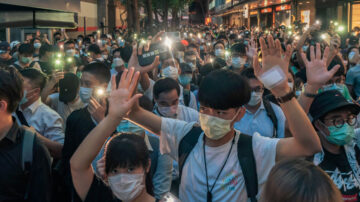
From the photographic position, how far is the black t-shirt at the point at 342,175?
9.18 feet

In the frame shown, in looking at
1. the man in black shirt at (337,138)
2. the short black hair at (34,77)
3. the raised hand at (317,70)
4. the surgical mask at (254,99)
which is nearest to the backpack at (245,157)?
the raised hand at (317,70)

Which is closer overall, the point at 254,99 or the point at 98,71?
the point at 254,99

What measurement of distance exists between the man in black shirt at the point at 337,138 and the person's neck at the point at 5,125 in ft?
6.97

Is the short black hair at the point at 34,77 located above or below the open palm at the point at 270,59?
below

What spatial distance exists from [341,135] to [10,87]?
232cm

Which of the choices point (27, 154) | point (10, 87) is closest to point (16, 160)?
point (27, 154)

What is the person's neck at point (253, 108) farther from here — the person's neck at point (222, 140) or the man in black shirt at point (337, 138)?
the person's neck at point (222, 140)

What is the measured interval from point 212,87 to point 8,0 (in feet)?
47.7

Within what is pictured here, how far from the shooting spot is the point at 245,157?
7.77 ft

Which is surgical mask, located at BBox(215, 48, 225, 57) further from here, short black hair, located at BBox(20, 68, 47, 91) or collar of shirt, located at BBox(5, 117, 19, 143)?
collar of shirt, located at BBox(5, 117, 19, 143)

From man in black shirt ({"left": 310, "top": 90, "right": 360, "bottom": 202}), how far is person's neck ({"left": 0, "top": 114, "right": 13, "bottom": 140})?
6.97 feet

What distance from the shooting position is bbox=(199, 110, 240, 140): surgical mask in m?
2.43

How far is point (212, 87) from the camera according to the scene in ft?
8.02

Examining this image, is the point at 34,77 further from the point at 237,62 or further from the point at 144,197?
the point at 237,62
